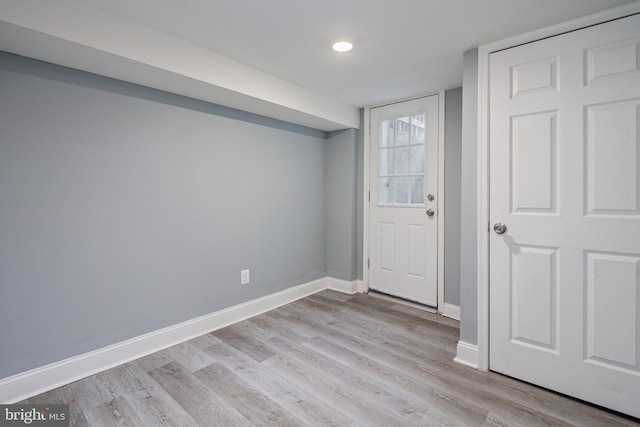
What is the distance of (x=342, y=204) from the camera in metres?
3.67

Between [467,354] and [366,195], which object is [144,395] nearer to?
[467,354]

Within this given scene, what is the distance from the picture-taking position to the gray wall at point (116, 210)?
1769 millimetres

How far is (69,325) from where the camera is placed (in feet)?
6.34

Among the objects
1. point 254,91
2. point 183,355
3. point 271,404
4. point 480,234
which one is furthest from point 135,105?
point 480,234

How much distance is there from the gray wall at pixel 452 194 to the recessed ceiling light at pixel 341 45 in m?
1.30

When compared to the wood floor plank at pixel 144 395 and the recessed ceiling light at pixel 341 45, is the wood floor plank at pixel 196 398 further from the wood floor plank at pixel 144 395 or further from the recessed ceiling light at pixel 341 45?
the recessed ceiling light at pixel 341 45

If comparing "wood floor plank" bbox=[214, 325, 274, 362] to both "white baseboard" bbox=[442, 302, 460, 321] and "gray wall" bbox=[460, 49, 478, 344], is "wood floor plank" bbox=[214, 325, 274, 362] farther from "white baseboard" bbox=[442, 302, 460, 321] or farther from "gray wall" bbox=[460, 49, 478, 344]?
"white baseboard" bbox=[442, 302, 460, 321]

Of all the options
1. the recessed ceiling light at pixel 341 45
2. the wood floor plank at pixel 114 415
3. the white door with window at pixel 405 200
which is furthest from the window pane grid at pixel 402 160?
the wood floor plank at pixel 114 415

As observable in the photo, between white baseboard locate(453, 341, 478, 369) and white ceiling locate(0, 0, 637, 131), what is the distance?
6.56 feet

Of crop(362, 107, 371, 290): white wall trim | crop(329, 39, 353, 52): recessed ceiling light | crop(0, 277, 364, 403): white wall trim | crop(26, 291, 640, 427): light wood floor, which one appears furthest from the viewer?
crop(362, 107, 371, 290): white wall trim

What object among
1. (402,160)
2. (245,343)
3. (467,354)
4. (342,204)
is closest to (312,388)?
(245,343)

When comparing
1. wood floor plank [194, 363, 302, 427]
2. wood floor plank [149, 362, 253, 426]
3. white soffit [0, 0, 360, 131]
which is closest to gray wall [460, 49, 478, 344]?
wood floor plank [194, 363, 302, 427]

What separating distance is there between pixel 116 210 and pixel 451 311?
2.89 meters

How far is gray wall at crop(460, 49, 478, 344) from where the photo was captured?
2117 millimetres
